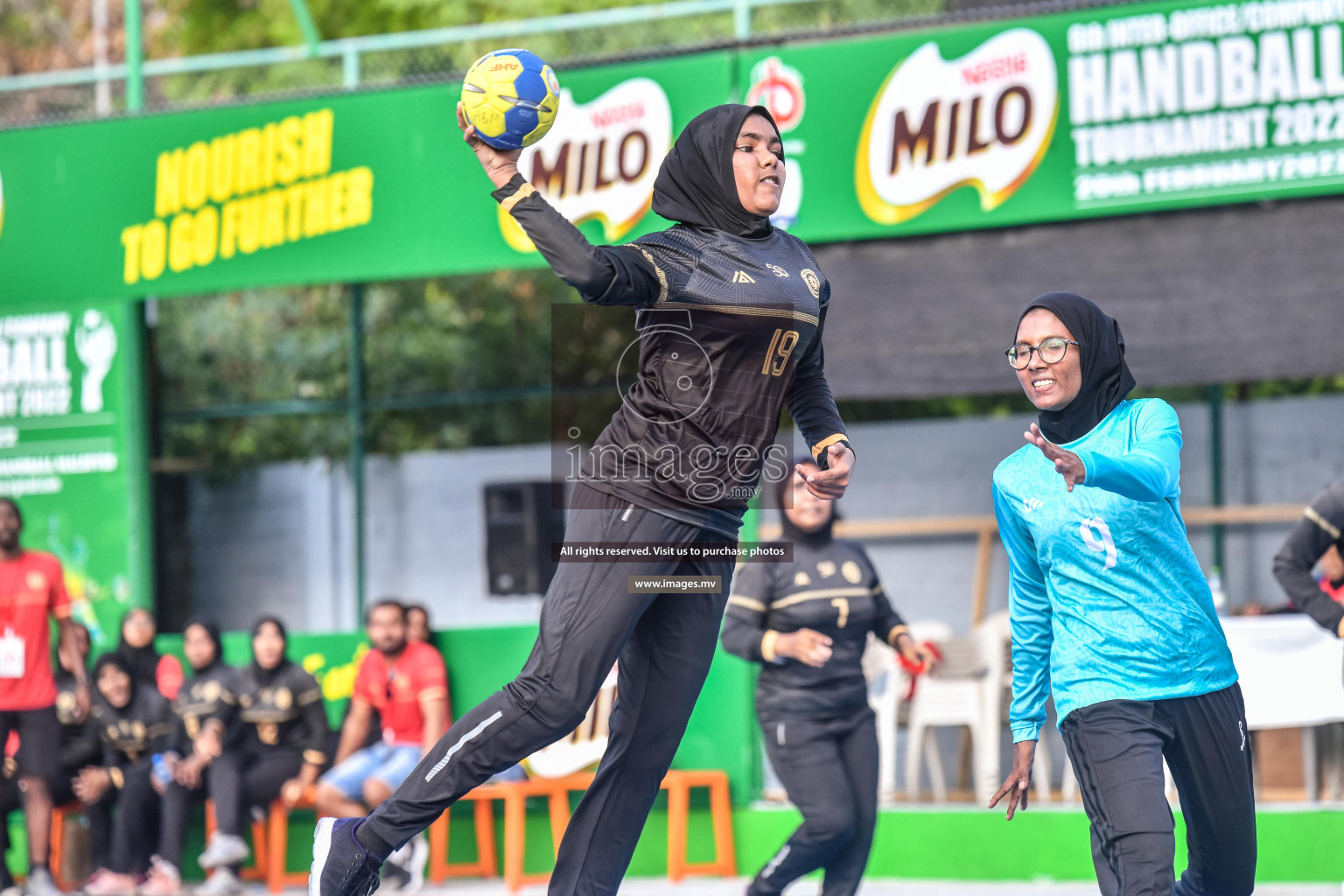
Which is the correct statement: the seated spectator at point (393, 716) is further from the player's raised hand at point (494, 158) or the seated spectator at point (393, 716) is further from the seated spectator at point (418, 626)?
the player's raised hand at point (494, 158)

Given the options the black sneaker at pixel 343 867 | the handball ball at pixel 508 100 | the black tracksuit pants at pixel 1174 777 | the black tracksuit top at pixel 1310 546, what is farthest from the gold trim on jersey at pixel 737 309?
the black tracksuit top at pixel 1310 546

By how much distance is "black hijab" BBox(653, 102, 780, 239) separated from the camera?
4.38 m

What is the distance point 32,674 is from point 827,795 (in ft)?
16.3

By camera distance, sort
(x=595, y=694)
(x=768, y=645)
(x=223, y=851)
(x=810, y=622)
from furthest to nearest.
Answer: (x=223, y=851) → (x=810, y=622) → (x=768, y=645) → (x=595, y=694)

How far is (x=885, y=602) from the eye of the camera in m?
7.66

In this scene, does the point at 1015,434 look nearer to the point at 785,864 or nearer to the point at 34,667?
the point at 785,864

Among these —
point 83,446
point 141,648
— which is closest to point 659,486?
point 141,648

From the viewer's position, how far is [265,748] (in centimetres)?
989

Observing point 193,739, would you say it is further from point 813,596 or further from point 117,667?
point 813,596

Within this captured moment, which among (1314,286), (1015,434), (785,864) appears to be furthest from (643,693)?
(1015,434)

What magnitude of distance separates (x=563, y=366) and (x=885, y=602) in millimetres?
5318

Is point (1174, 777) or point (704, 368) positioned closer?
point (704, 368)

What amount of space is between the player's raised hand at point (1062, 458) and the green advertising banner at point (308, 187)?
5.80 metres

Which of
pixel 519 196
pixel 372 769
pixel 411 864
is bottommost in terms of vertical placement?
pixel 411 864
